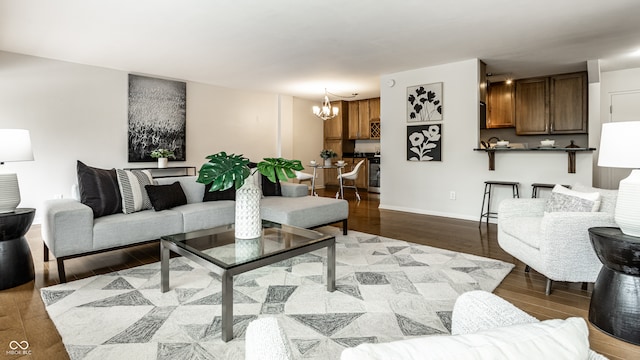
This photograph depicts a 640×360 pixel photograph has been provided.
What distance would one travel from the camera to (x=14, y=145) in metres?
2.56

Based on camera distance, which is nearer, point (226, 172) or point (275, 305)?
point (275, 305)

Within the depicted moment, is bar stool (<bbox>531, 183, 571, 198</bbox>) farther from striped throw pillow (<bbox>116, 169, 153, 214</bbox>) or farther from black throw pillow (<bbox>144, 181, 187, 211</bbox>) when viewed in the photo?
striped throw pillow (<bbox>116, 169, 153, 214</bbox>)

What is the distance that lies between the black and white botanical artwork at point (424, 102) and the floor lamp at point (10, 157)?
4.92 meters

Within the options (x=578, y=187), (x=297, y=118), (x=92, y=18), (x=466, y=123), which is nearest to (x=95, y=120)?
(x=92, y=18)

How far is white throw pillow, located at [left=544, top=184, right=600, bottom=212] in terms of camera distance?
243 cm

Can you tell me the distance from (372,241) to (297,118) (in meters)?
5.42

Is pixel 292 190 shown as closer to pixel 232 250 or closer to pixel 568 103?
pixel 232 250

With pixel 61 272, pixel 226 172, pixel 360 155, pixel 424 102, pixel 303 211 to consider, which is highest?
pixel 424 102

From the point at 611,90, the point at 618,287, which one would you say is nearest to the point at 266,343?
the point at 618,287

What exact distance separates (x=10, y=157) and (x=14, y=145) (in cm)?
10

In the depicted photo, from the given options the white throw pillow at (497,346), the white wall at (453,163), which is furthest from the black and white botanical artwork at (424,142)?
the white throw pillow at (497,346)

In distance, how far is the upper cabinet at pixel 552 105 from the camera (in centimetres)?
580

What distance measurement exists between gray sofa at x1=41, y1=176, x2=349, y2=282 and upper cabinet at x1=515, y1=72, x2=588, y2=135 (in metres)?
4.56

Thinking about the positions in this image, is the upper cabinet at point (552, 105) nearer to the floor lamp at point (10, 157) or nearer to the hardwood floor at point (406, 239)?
the hardwood floor at point (406, 239)
